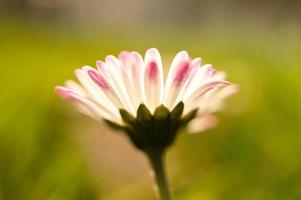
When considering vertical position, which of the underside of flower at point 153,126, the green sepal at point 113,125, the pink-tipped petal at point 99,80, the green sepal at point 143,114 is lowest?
the underside of flower at point 153,126

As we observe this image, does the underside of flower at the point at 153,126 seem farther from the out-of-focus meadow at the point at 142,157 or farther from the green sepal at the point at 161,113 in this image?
the out-of-focus meadow at the point at 142,157

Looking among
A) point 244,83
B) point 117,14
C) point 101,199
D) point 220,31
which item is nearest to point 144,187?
point 101,199

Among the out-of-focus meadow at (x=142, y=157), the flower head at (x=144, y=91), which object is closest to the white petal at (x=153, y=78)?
the flower head at (x=144, y=91)

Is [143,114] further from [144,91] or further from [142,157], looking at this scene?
[142,157]

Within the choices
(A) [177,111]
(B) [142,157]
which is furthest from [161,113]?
(B) [142,157]

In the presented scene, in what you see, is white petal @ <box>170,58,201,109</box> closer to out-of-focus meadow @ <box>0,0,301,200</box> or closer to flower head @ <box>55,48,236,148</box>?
flower head @ <box>55,48,236,148</box>

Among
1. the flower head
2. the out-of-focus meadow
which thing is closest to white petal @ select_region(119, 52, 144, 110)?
the flower head

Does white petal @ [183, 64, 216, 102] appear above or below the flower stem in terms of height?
above

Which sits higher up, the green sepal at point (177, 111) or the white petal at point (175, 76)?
the white petal at point (175, 76)

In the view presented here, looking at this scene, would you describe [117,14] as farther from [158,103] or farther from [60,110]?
[158,103]
